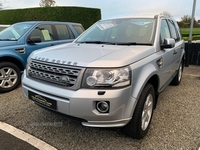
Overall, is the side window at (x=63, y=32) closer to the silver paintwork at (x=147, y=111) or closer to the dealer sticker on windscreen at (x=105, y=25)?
the dealer sticker on windscreen at (x=105, y=25)

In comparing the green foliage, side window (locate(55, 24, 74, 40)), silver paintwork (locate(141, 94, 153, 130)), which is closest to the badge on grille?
silver paintwork (locate(141, 94, 153, 130))

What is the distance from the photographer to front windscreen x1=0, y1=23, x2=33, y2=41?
4.48m

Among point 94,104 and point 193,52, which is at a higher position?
point 94,104

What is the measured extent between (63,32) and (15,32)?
4.41ft

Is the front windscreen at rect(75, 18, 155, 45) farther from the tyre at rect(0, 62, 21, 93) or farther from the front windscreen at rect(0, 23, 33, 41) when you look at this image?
the front windscreen at rect(0, 23, 33, 41)

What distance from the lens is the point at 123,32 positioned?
10.3 ft

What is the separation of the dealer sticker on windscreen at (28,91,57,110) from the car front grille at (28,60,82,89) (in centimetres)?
22

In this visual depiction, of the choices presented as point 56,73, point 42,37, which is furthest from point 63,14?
point 56,73

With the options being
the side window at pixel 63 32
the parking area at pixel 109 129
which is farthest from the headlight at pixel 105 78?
the side window at pixel 63 32

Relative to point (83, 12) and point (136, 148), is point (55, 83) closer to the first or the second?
point (136, 148)

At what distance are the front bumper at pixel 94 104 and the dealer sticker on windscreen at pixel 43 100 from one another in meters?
0.05

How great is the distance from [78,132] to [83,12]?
15.9 m

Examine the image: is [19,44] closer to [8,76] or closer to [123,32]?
[8,76]

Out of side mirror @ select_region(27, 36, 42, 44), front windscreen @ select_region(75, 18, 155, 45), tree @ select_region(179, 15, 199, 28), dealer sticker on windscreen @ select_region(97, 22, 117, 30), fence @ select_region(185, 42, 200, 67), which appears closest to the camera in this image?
front windscreen @ select_region(75, 18, 155, 45)
